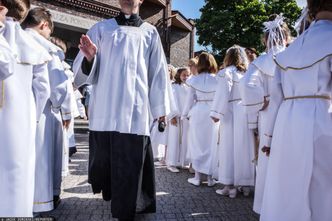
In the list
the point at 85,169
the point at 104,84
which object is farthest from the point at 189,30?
the point at 104,84

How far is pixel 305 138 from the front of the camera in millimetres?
2887

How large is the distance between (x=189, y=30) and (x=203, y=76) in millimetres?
21528

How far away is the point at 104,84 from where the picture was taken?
13.1ft

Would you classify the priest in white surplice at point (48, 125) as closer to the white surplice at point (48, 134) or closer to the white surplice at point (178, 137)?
the white surplice at point (48, 134)

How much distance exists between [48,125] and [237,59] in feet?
9.76

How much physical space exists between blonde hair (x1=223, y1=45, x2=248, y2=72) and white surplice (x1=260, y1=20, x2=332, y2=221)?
2395mm

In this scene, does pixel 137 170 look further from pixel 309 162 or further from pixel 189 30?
pixel 189 30

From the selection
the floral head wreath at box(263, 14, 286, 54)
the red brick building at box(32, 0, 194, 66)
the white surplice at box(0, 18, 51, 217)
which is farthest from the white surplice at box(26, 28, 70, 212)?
the red brick building at box(32, 0, 194, 66)

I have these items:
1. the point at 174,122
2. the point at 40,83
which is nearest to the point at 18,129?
the point at 40,83

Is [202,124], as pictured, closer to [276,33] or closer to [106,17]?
[276,33]

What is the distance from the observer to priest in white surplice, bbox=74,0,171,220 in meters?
3.89

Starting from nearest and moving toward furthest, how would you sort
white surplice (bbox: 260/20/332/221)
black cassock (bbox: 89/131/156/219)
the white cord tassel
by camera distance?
1. white surplice (bbox: 260/20/332/221)
2. the white cord tassel
3. black cassock (bbox: 89/131/156/219)

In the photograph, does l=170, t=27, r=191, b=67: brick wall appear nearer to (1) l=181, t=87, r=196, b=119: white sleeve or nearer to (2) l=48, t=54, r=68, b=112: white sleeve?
(1) l=181, t=87, r=196, b=119: white sleeve

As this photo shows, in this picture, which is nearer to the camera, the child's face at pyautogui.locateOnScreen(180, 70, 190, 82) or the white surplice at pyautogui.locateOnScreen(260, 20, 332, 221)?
the white surplice at pyautogui.locateOnScreen(260, 20, 332, 221)
